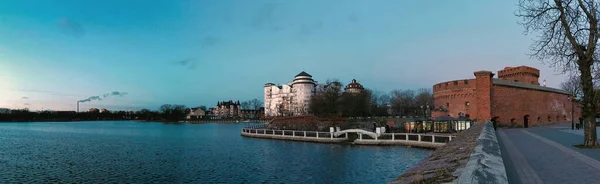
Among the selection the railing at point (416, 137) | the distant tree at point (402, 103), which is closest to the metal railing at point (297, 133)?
the railing at point (416, 137)

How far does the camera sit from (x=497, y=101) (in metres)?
37.3

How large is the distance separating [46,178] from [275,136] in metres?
30.7

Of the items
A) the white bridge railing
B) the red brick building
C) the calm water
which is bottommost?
the calm water

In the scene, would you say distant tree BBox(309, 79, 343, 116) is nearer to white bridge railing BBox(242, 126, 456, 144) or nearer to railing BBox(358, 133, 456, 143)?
white bridge railing BBox(242, 126, 456, 144)

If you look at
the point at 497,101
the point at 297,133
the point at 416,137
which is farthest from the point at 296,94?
the point at 416,137

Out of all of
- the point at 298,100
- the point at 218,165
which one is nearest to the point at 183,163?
the point at 218,165

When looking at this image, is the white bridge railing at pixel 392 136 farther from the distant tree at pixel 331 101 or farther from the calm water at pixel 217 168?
the distant tree at pixel 331 101

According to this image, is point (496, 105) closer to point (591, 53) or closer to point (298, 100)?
point (591, 53)

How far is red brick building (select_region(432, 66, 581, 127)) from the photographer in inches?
1435

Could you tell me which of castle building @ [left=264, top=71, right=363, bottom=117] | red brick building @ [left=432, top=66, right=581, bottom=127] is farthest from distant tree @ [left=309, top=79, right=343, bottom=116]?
castle building @ [left=264, top=71, right=363, bottom=117]

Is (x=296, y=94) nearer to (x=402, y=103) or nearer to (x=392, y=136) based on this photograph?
(x=402, y=103)

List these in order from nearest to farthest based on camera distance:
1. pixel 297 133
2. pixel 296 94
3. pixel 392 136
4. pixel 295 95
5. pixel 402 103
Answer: pixel 392 136 < pixel 297 133 < pixel 402 103 < pixel 296 94 < pixel 295 95

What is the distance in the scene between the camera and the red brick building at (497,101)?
36438 mm

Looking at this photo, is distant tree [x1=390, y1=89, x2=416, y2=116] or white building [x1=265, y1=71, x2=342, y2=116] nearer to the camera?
distant tree [x1=390, y1=89, x2=416, y2=116]
